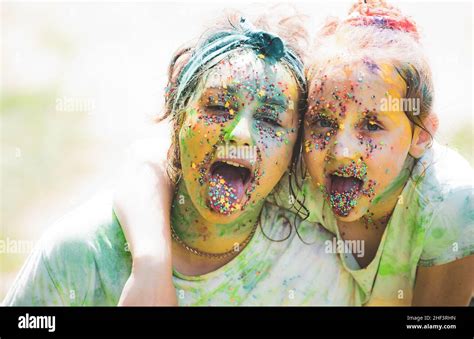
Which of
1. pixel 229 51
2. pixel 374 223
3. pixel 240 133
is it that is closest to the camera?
pixel 240 133

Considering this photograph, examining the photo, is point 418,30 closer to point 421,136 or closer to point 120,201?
point 421,136

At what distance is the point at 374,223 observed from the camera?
7.75ft

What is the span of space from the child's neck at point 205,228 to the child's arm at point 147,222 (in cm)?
5


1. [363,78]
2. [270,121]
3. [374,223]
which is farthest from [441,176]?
[270,121]

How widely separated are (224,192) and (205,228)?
0.23 m

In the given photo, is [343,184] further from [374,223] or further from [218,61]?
[218,61]

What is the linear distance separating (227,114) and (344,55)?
399 millimetres

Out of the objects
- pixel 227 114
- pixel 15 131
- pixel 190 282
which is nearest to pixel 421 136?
pixel 227 114

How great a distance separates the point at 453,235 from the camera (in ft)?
7.50

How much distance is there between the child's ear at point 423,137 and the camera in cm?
228

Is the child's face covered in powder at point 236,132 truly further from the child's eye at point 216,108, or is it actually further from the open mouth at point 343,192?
the open mouth at point 343,192

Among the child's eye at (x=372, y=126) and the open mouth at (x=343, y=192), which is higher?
the child's eye at (x=372, y=126)

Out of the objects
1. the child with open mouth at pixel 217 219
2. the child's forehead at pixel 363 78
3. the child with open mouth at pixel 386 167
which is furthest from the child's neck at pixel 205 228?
the child's forehead at pixel 363 78

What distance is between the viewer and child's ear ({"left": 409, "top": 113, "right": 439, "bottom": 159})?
7.47 ft
